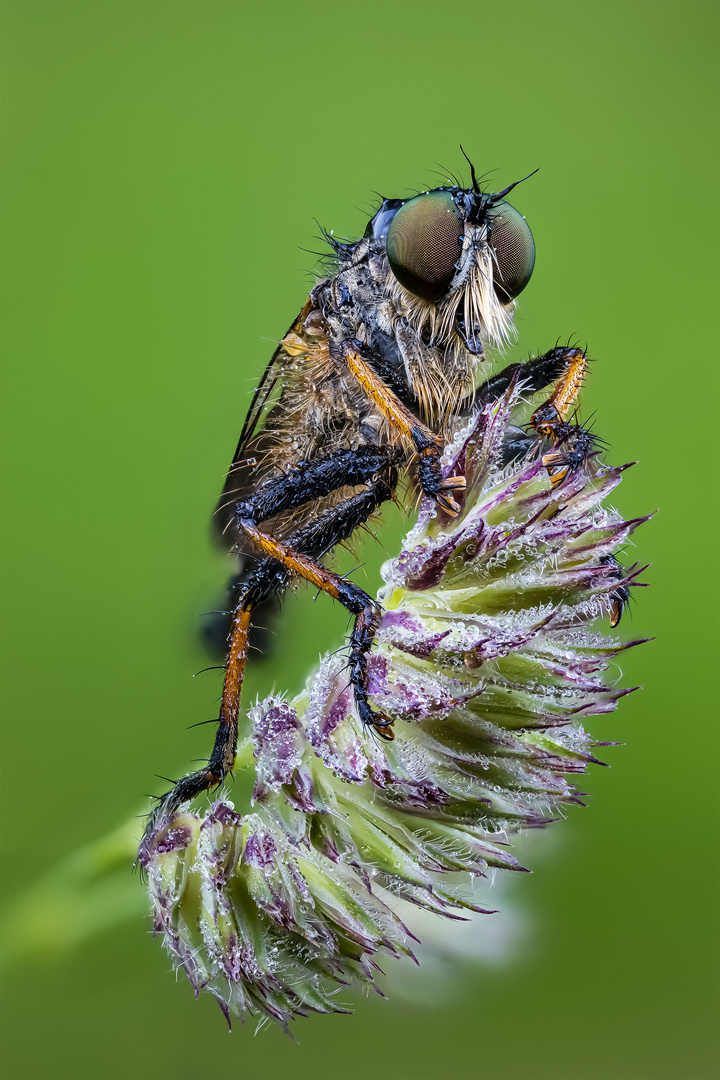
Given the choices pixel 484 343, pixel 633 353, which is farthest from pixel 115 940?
pixel 633 353

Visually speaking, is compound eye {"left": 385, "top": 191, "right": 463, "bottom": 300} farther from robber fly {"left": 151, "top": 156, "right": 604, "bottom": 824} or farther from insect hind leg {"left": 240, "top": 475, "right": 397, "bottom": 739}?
insect hind leg {"left": 240, "top": 475, "right": 397, "bottom": 739}

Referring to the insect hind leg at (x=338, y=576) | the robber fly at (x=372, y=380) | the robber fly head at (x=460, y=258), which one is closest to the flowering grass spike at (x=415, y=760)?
the insect hind leg at (x=338, y=576)

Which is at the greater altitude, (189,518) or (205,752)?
(189,518)

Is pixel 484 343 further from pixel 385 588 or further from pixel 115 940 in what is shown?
pixel 115 940

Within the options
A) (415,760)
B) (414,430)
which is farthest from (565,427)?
(415,760)

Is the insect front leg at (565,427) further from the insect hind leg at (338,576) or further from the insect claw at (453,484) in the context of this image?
the insect hind leg at (338,576)

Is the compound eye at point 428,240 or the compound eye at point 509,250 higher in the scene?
the compound eye at point 428,240
